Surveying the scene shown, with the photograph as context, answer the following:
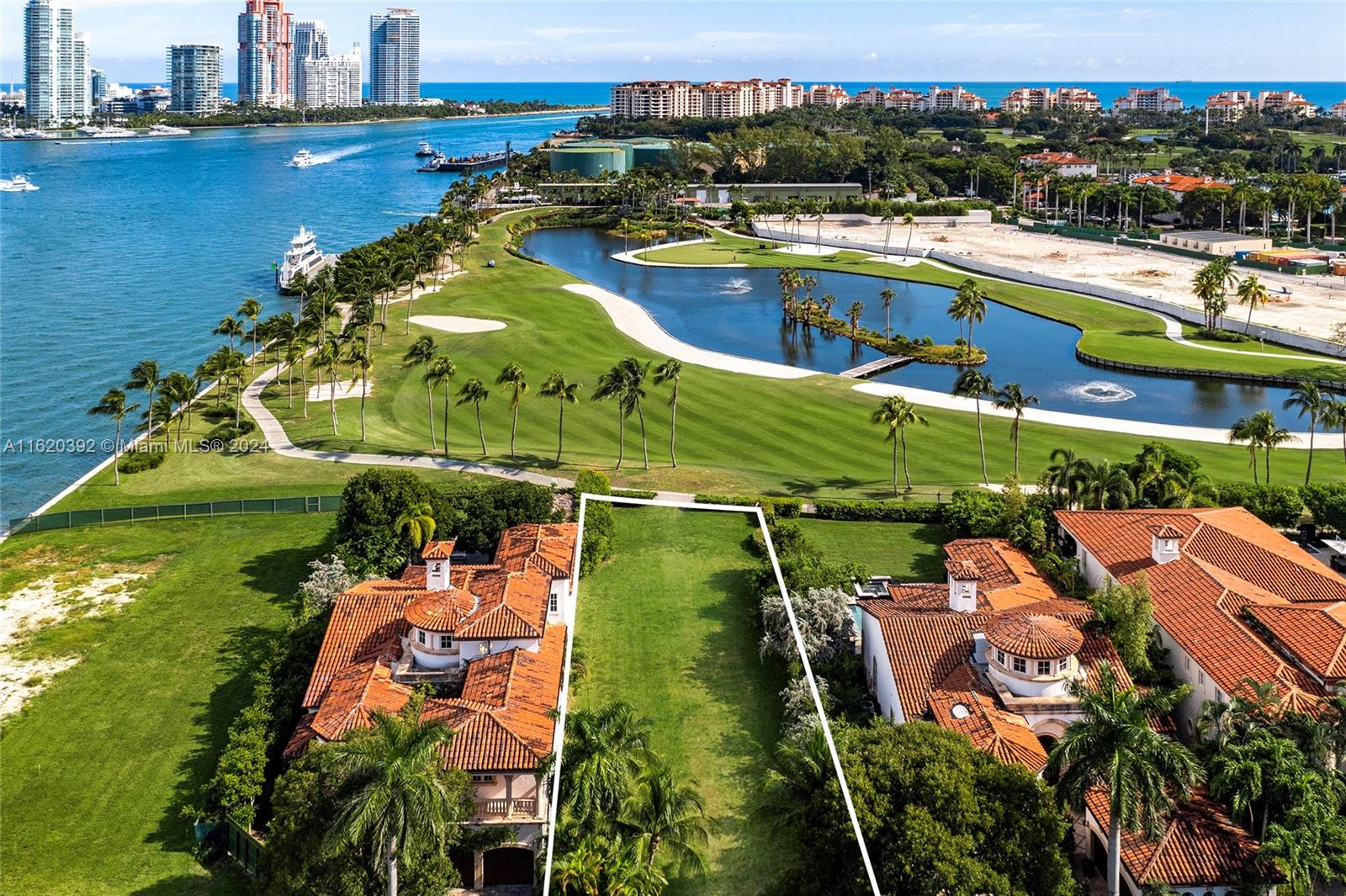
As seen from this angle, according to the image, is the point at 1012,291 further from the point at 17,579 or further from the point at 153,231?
the point at 153,231

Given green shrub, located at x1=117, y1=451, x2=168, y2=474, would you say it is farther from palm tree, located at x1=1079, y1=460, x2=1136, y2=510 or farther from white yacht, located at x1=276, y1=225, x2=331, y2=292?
white yacht, located at x1=276, y1=225, x2=331, y2=292

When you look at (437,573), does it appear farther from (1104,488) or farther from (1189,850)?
(1104,488)


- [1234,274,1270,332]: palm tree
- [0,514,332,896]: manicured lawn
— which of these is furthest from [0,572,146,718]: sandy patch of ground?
[1234,274,1270,332]: palm tree

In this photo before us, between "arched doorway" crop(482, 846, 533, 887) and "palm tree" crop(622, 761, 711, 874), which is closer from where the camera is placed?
"palm tree" crop(622, 761, 711, 874)

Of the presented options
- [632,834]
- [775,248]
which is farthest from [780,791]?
[775,248]

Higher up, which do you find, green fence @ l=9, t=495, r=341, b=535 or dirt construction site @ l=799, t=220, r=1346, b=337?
dirt construction site @ l=799, t=220, r=1346, b=337

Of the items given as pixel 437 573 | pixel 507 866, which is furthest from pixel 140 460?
pixel 507 866
